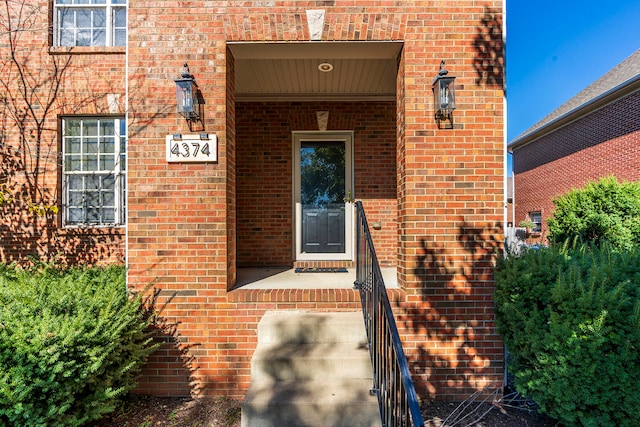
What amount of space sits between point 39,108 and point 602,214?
9950 mm

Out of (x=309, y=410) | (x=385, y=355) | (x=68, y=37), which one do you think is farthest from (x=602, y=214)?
(x=68, y=37)

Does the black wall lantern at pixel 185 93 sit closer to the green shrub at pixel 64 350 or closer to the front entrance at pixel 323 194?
the green shrub at pixel 64 350

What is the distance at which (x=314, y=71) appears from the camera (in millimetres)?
4512

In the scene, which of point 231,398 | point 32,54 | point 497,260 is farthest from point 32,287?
point 497,260

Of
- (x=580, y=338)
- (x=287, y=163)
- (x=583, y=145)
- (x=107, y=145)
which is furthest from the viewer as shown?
(x=583, y=145)

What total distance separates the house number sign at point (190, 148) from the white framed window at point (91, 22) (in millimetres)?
2517

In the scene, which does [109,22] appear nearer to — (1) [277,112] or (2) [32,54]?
(2) [32,54]

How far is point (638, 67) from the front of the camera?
38.0 feet

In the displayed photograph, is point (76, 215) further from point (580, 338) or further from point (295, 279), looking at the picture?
point (580, 338)

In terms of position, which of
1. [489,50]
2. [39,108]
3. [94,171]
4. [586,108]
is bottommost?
[94,171]

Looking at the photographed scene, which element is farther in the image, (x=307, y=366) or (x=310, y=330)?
(x=310, y=330)

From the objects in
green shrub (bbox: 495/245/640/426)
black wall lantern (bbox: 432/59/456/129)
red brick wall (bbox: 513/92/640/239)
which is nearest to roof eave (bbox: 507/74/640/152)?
red brick wall (bbox: 513/92/640/239)

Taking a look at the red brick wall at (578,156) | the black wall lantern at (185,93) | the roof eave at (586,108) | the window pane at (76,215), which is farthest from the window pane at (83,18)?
the roof eave at (586,108)

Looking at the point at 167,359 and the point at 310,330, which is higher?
the point at 310,330
